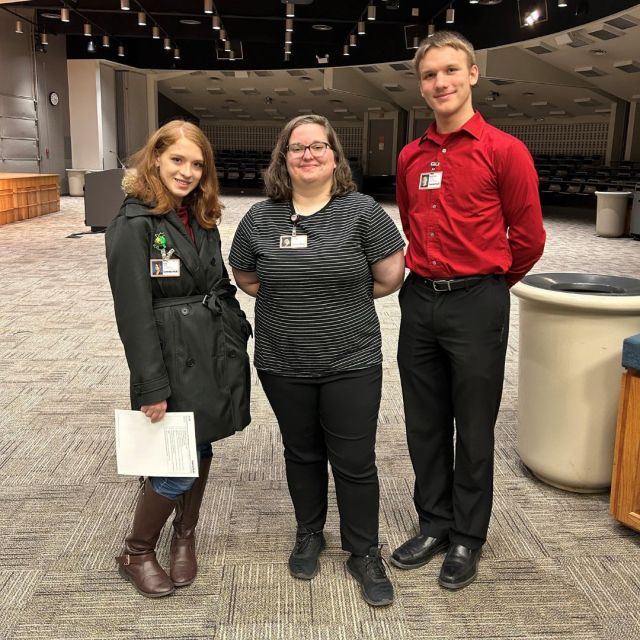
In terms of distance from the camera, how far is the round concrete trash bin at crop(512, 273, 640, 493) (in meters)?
2.38

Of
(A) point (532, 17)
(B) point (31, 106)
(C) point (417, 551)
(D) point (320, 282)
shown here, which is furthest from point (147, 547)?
(B) point (31, 106)

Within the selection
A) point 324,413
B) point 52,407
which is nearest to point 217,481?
point 324,413

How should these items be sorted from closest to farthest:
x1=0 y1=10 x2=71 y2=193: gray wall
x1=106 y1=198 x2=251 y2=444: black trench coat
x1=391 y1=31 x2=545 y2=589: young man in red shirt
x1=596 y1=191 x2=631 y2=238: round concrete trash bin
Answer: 1. x1=106 y1=198 x2=251 y2=444: black trench coat
2. x1=391 y1=31 x2=545 y2=589: young man in red shirt
3. x1=596 y1=191 x2=631 y2=238: round concrete trash bin
4. x1=0 y1=10 x2=71 y2=193: gray wall

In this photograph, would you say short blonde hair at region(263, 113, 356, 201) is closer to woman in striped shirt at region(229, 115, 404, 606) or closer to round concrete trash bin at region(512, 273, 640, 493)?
woman in striped shirt at region(229, 115, 404, 606)

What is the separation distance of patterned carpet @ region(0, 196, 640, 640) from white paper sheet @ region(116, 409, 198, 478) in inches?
16.2

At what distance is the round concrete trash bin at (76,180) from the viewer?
18.3 metres

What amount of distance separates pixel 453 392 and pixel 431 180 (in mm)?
616

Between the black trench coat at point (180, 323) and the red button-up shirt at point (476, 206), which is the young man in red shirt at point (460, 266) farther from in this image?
the black trench coat at point (180, 323)

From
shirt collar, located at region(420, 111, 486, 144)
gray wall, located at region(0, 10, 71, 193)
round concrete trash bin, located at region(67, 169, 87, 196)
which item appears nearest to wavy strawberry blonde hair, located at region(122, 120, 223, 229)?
shirt collar, located at region(420, 111, 486, 144)

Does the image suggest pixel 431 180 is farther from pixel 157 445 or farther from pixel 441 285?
pixel 157 445

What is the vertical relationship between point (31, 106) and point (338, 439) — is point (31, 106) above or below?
above

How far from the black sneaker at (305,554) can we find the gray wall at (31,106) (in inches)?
618

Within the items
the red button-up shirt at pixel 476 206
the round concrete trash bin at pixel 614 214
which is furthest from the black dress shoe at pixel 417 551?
the round concrete trash bin at pixel 614 214

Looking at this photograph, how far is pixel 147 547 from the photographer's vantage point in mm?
2006
